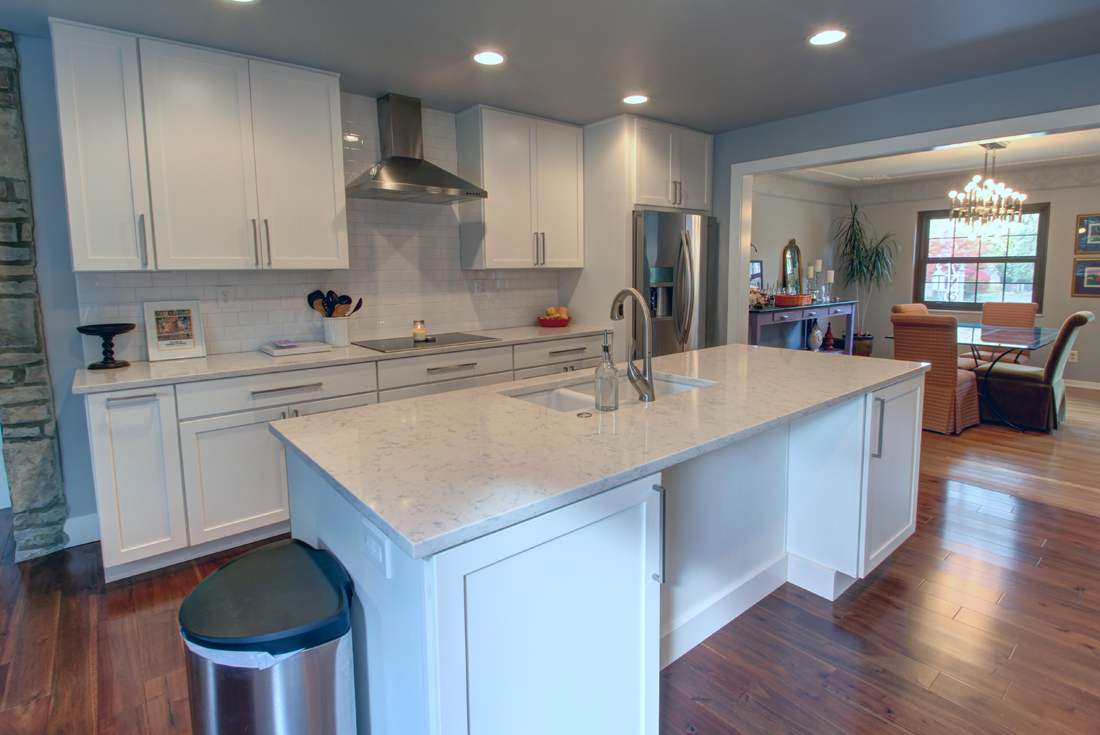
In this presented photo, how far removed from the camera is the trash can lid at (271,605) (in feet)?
4.00

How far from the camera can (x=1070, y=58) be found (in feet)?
10.0

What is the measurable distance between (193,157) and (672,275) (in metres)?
2.95

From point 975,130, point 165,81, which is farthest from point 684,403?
point 975,130

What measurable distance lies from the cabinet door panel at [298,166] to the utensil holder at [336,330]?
0.31 metres

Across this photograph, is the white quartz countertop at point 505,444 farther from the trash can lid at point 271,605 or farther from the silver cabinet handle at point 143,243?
the silver cabinet handle at point 143,243

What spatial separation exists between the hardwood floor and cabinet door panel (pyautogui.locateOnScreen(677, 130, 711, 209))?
2.66 m

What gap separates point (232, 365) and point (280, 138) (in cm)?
116

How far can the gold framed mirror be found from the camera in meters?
6.88

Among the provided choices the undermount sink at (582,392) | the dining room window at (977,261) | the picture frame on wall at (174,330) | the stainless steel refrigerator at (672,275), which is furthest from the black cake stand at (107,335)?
the dining room window at (977,261)

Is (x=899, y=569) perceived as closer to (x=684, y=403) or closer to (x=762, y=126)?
(x=684, y=403)

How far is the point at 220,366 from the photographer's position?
2727 millimetres

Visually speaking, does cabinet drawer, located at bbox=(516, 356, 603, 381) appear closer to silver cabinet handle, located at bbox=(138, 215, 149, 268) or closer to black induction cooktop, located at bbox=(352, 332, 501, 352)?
black induction cooktop, located at bbox=(352, 332, 501, 352)

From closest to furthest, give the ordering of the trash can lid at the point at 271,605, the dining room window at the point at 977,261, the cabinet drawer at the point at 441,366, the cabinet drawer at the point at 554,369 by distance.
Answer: the trash can lid at the point at 271,605 < the cabinet drawer at the point at 441,366 < the cabinet drawer at the point at 554,369 < the dining room window at the point at 977,261

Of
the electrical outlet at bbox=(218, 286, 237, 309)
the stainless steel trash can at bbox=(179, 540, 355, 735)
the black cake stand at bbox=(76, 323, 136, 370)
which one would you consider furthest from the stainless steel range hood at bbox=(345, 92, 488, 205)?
the stainless steel trash can at bbox=(179, 540, 355, 735)
